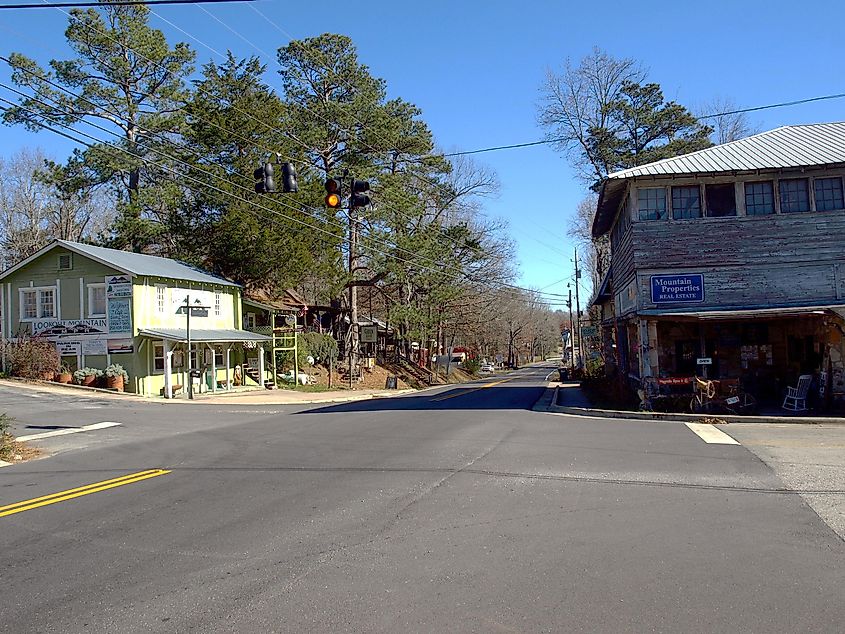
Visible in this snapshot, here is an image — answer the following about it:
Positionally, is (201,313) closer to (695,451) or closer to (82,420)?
(82,420)

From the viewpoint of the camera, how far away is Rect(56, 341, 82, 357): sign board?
1282 inches

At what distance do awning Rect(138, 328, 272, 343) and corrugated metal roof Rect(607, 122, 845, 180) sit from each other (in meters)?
19.9

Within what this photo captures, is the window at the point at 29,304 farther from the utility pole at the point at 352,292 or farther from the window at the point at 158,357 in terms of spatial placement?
the utility pole at the point at 352,292

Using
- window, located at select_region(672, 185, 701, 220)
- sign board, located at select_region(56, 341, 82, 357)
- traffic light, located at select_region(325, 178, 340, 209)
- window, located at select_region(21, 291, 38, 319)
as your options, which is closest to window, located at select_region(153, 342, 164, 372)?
sign board, located at select_region(56, 341, 82, 357)

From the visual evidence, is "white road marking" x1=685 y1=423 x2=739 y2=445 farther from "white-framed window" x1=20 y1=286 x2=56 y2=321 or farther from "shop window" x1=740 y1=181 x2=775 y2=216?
"white-framed window" x1=20 y1=286 x2=56 y2=321

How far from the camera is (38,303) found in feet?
111

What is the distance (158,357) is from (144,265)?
14.2 ft

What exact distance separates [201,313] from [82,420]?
15937 millimetres

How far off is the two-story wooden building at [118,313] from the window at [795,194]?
22.3 metres

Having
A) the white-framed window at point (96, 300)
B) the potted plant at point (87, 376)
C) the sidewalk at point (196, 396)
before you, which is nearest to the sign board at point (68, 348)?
the white-framed window at point (96, 300)

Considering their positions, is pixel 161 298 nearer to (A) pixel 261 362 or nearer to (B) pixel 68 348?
(B) pixel 68 348

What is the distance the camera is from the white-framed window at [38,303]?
33500 millimetres

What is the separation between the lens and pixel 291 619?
16.2 ft

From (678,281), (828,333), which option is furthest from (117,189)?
(828,333)
